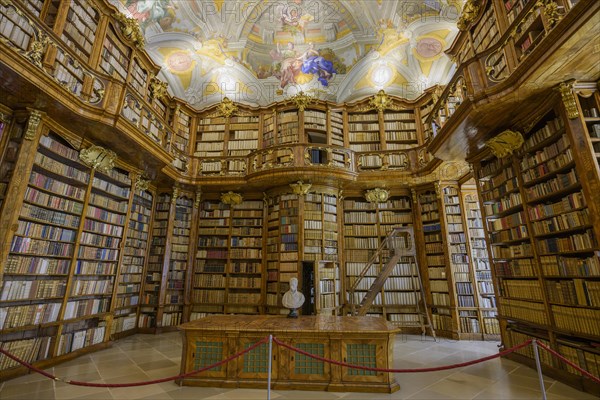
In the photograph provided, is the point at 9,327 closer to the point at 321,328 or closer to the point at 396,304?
the point at 321,328

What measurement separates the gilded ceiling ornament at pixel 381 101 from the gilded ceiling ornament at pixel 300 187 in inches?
124

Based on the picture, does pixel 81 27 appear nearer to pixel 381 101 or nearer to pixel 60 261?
pixel 60 261

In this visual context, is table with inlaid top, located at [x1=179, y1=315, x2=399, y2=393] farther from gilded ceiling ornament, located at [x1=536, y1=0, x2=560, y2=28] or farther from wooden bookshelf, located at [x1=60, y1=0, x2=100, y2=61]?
wooden bookshelf, located at [x1=60, y1=0, x2=100, y2=61]

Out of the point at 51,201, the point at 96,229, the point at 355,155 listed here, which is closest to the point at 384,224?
the point at 355,155

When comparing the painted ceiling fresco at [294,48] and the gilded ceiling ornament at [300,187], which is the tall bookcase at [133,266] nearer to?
the gilded ceiling ornament at [300,187]

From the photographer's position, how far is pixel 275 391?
10.1 feet

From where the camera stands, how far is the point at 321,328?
3.24 metres

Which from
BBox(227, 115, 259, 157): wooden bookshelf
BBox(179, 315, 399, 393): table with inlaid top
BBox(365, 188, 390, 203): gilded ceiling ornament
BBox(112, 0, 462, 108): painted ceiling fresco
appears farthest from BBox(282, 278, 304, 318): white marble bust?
BBox(112, 0, 462, 108): painted ceiling fresco

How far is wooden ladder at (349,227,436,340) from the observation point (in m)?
5.37

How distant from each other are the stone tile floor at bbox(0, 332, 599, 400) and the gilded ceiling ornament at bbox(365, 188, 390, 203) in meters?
3.53

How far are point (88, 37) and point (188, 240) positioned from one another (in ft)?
15.3

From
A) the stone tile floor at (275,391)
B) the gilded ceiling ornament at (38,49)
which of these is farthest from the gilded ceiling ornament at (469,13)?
the gilded ceiling ornament at (38,49)

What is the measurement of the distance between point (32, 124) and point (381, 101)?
24.2ft

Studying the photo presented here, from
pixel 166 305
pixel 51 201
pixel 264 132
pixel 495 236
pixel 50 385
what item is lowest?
pixel 50 385
